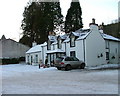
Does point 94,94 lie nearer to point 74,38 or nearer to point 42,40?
point 74,38

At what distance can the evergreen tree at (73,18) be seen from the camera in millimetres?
64062

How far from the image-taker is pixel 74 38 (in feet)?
109

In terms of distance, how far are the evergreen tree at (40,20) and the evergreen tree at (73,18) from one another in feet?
7.61

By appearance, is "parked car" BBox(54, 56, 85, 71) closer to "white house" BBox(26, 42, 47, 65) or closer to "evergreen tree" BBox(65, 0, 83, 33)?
"white house" BBox(26, 42, 47, 65)

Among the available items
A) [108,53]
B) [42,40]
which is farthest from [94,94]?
[42,40]

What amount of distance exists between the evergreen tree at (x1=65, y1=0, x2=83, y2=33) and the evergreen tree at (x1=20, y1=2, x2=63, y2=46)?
2320mm

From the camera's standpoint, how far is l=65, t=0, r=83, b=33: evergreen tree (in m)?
64.1

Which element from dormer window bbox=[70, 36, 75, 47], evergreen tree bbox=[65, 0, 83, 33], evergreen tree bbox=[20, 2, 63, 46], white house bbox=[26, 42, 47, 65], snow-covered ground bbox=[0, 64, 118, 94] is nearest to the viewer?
snow-covered ground bbox=[0, 64, 118, 94]

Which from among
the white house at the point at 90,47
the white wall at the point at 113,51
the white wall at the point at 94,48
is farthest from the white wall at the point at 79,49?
the white wall at the point at 113,51

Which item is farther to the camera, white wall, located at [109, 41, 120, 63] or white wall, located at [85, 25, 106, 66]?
white wall, located at [109, 41, 120, 63]

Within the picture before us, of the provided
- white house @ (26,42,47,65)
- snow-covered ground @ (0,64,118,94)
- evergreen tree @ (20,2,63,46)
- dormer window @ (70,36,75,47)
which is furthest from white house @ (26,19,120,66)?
evergreen tree @ (20,2,63,46)

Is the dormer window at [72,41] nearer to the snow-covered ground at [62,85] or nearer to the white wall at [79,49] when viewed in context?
the white wall at [79,49]

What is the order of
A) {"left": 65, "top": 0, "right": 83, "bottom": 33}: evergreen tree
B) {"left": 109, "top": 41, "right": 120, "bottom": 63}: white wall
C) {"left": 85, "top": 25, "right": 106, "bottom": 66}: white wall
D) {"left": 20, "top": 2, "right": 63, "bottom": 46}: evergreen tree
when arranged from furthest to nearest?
{"left": 65, "top": 0, "right": 83, "bottom": 33}: evergreen tree
{"left": 20, "top": 2, "right": 63, "bottom": 46}: evergreen tree
{"left": 109, "top": 41, "right": 120, "bottom": 63}: white wall
{"left": 85, "top": 25, "right": 106, "bottom": 66}: white wall

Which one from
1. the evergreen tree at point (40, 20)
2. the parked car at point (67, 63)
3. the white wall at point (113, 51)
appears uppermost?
the evergreen tree at point (40, 20)
